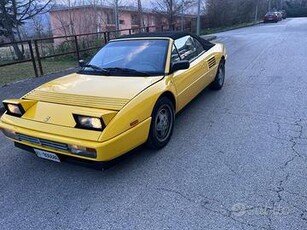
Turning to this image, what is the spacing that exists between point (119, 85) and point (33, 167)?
4.70ft

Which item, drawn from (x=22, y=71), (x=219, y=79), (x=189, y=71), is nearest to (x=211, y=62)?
(x=219, y=79)

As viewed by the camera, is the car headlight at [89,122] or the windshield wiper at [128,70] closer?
the car headlight at [89,122]

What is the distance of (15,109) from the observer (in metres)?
3.39

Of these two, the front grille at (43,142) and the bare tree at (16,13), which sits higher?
the bare tree at (16,13)

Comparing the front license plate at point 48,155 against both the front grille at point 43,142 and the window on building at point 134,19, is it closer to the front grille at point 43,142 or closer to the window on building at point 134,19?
the front grille at point 43,142

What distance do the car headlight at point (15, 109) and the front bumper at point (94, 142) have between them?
0.54 feet

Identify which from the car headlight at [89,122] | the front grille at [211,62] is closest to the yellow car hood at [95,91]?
the car headlight at [89,122]

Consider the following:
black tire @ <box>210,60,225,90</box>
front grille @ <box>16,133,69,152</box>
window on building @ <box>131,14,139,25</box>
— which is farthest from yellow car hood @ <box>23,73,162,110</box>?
window on building @ <box>131,14,139,25</box>

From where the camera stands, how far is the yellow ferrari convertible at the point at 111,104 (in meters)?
2.88

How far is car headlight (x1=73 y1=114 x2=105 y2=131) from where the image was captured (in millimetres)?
2852

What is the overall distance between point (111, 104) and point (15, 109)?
A: 121cm

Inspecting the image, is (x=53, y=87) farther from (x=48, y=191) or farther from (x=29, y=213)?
(x=29, y=213)

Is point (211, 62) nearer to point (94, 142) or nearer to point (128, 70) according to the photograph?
point (128, 70)

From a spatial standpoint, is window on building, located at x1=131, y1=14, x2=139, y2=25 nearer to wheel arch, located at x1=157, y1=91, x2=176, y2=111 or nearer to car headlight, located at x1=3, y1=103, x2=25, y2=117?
wheel arch, located at x1=157, y1=91, x2=176, y2=111
